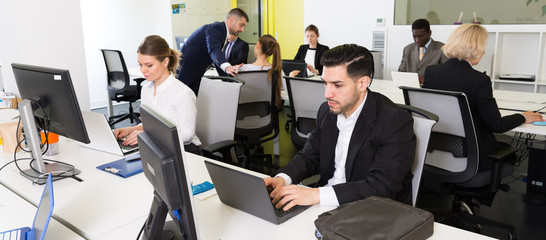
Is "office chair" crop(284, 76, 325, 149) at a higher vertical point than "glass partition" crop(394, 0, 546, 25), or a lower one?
lower

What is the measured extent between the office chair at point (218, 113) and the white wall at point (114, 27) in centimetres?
430

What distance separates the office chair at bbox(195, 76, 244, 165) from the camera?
2.67 metres

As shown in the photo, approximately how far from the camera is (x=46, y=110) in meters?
2.04

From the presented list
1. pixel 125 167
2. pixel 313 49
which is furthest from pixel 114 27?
pixel 125 167

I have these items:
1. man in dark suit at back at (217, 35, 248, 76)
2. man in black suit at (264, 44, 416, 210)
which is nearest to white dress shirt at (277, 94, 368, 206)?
man in black suit at (264, 44, 416, 210)

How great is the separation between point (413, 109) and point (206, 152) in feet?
3.82

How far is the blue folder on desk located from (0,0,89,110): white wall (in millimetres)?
1815

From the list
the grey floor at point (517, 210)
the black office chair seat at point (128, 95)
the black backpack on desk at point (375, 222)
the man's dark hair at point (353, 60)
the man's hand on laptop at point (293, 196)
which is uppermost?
the man's dark hair at point (353, 60)

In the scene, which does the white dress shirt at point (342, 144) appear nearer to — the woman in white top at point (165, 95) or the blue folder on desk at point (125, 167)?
the blue folder on desk at point (125, 167)

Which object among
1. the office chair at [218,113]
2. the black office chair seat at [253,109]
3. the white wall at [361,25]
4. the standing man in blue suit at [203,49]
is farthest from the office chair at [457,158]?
the white wall at [361,25]

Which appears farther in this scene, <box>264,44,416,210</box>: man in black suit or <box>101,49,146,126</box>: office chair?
<box>101,49,146,126</box>: office chair

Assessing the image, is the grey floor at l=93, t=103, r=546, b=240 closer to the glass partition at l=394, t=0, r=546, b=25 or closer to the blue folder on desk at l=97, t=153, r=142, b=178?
the blue folder on desk at l=97, t=153, r=142, b=178

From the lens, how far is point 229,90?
8.83 ft

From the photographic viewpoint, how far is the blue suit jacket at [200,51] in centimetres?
401
